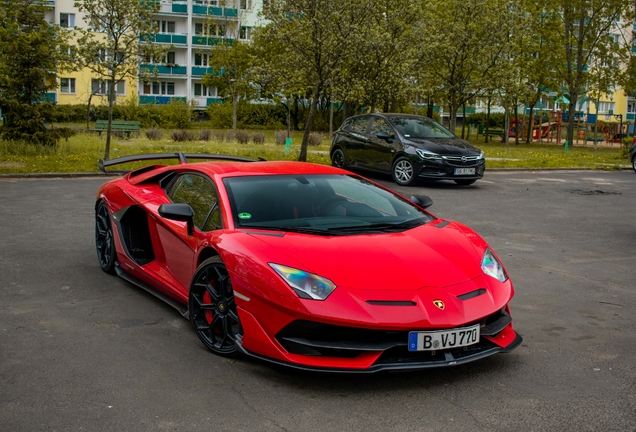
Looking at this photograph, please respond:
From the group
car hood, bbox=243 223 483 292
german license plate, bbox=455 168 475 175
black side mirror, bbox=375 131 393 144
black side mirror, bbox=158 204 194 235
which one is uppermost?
black side mirror, bbox=375 131 393 144

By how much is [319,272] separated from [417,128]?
45.8 ft

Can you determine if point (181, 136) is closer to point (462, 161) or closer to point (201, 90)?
point (462, 161)

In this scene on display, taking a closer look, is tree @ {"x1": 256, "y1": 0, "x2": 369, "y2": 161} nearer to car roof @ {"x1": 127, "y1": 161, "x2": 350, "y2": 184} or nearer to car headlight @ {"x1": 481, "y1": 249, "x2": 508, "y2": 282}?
car roof @ {"x1": 127, "y1": 161, "x2": 350, "y2": 184}

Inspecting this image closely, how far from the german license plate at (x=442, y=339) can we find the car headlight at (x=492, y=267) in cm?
64

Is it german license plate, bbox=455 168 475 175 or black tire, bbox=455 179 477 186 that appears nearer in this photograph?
german license plate, bbox=455 168 475 175

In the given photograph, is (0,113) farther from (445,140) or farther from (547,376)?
(547,376)

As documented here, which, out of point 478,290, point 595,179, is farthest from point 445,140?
point 478,290

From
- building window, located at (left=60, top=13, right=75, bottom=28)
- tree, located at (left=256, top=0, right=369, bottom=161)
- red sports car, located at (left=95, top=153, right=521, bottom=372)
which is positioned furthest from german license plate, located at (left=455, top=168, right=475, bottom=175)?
building window, located at (left=60, top=13, right=75, bottom=28)

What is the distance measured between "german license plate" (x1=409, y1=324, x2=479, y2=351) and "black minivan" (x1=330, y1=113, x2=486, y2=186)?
40.9ft

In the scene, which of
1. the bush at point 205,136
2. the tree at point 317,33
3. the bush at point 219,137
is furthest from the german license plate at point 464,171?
the bush at point 205,136

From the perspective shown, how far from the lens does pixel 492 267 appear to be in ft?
16.5

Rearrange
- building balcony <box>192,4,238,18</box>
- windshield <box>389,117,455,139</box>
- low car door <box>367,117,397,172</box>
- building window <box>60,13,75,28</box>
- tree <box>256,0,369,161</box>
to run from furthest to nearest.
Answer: building window <box>60,13,75,28</box> → building balcony <box>192,4,238,18</box> → tree <box>256,0,369,161</box> → windshield <box>389,117,455,139</box> → low car door <box>367,117,397,172</box>

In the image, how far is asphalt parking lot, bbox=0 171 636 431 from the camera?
3889 millimetres

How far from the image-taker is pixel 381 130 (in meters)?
18.0
